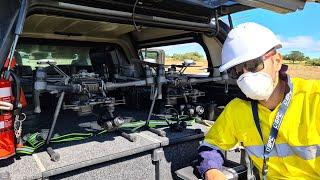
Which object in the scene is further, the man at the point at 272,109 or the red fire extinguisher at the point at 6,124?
the red fire extinguisher at the point at 6,124

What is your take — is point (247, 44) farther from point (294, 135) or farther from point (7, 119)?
point (7, 119)

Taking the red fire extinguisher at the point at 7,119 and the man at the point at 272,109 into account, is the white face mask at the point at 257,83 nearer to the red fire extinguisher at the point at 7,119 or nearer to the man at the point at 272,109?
the man at the point at 272,109

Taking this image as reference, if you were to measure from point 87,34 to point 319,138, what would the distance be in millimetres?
3490

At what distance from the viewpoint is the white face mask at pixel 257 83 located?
6.24 ft

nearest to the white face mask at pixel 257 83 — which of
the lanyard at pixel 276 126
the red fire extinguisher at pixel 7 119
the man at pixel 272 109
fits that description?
the man at pixel 272 109

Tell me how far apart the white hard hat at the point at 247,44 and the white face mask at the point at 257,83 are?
0.10 m

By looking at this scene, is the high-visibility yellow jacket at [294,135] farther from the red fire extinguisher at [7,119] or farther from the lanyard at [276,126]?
the red fire extinguisher at [7,119]

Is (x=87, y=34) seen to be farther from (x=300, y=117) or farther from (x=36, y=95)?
(x=300, y=117)

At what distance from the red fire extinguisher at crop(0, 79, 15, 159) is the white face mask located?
137 cm

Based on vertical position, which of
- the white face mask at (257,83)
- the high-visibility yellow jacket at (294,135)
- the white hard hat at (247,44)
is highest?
the white hard hat at (247,44)

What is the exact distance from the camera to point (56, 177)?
212 centimetres

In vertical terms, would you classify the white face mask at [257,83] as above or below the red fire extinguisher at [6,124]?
above

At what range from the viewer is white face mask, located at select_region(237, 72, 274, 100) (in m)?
1.90

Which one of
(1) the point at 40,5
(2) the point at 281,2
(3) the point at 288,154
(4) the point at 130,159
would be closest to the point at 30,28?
(1) the point at 40,5
